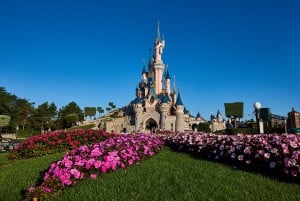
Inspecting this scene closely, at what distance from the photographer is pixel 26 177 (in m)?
6.67

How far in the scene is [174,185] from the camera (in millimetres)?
4879

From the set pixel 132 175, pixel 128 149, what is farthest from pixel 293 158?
pixel 128 149

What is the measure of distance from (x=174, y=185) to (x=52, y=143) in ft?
27.2

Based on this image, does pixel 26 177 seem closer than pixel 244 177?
No

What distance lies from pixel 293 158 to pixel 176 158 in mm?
3131

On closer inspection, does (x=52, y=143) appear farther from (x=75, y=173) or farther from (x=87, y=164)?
(x=75, y=173)

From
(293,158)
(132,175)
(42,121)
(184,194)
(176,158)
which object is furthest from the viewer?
(42,121)

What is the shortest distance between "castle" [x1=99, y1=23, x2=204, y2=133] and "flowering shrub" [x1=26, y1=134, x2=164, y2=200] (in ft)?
110

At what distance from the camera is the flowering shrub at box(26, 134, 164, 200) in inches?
194

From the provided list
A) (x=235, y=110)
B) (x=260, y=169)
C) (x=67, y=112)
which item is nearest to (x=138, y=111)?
(x=235, y=110)

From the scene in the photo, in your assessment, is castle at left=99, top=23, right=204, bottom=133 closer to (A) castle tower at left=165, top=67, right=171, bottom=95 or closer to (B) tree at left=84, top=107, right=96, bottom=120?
(A) castle tower at left=165, top=67, right=171, bottom=95

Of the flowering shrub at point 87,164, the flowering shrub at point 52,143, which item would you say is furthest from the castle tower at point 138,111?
the flowering shrub at point 87,164

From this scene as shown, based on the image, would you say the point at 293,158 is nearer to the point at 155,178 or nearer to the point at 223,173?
the point at 223,173

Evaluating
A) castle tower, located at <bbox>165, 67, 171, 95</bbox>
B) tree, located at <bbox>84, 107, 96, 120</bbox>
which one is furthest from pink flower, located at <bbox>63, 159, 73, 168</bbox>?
tree, located at <bbox>84, 107, 96, 120</bbox>
